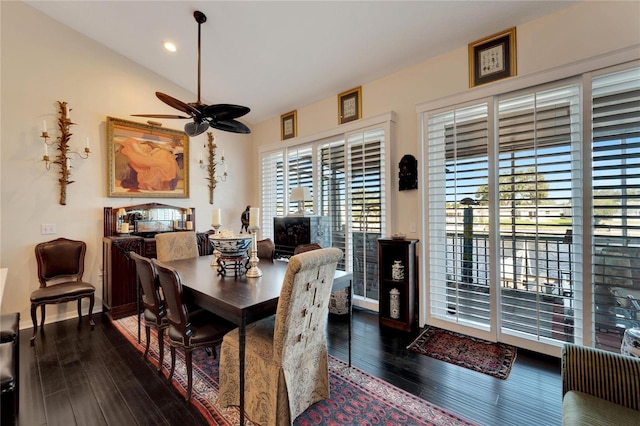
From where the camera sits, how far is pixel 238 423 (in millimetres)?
1829

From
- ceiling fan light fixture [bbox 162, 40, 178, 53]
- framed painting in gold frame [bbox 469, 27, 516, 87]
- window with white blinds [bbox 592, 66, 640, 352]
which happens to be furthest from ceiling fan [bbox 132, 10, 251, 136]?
window with white blinds [bbox 592, 66, 640, 352]

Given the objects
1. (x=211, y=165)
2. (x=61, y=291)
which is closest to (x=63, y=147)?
(x=61, y=291)

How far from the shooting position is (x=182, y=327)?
1.95m

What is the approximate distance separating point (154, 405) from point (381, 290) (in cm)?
239

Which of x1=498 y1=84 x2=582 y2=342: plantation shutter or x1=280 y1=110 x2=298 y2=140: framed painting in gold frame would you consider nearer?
x1=498 y1=84 x2=582 y2=342: plantation shutter

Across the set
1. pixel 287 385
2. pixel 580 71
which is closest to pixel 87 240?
pixel 287 385

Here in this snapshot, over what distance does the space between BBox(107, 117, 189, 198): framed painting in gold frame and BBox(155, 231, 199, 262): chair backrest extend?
1504mm

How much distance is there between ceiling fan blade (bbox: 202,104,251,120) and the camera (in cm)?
246

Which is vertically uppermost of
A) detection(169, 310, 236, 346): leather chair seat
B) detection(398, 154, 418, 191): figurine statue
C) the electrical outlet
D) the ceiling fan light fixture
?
the ceiling fan light fixture

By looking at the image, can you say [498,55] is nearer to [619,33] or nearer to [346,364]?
[619,33]

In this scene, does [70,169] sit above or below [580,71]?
below

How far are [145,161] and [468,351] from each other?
190 inches

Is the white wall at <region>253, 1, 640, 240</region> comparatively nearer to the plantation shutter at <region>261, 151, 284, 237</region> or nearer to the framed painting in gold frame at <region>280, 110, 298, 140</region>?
the framed painting in gold frame at <region>280, 110, 298, 140</region>

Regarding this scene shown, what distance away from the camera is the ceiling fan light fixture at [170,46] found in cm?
359
